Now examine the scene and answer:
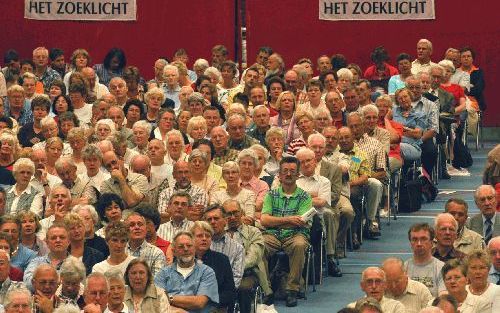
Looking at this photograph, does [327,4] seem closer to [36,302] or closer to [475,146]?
[475,146]

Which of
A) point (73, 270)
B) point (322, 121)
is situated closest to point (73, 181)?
point (73, 270)

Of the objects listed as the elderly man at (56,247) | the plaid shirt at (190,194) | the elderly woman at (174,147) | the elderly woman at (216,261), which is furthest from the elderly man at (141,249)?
the elderly woman at (174,147)

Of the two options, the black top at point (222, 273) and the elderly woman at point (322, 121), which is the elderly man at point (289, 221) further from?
the elderly woman at point (322, 121)

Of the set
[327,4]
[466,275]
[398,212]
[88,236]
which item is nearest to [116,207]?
[88,236]

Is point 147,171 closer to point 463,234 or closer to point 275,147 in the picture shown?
point 275,147

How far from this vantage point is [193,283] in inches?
600

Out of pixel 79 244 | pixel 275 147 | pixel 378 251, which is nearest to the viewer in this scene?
pixel 79 244

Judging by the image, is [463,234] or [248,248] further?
[248,248]

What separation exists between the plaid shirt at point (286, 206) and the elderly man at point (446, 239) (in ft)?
6.72

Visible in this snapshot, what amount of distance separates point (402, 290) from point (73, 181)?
4467mm

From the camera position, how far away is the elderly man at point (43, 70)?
77.6 ft

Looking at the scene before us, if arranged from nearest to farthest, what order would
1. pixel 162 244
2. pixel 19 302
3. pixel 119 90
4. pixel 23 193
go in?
pixel 19 302
pixel 162 244
pixel 23 193
pixel 119 90

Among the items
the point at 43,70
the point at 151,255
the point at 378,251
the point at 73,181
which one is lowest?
the point at 378,251

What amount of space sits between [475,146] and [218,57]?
3.76m
